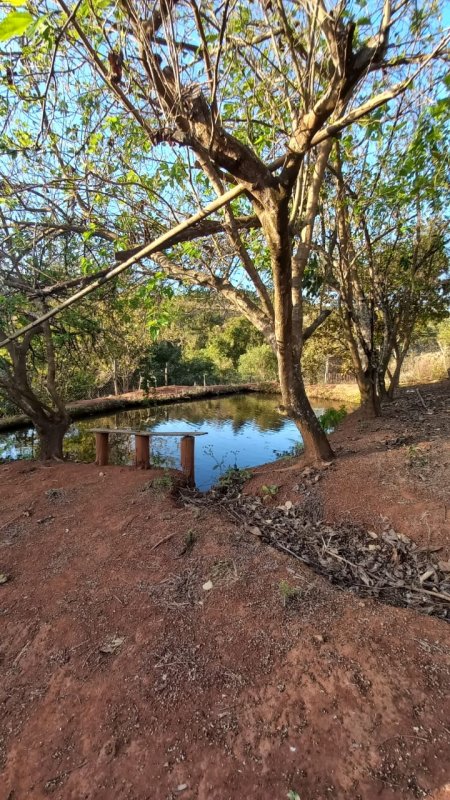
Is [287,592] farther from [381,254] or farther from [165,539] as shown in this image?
[381,254]

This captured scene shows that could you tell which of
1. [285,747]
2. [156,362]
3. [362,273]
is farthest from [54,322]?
[156,362]

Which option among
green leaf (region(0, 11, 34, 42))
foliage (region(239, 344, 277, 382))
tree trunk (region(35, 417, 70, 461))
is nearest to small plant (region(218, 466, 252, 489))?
tree trunk (region(35, 417, 70, 461))

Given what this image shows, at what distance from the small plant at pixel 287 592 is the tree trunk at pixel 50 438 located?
594 cm

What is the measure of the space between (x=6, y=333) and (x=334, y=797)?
643 cm

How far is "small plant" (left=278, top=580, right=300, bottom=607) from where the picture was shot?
246 centimetres

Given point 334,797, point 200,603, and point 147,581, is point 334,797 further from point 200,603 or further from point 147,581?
point 147,581

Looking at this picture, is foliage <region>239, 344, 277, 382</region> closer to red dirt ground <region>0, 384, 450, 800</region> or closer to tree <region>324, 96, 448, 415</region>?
tree <region>324, 96, 448, 415</region>

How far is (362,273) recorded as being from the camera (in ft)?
27.2

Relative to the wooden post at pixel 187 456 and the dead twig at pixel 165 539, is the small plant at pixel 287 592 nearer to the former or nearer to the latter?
the dead twig at pixel 165 539

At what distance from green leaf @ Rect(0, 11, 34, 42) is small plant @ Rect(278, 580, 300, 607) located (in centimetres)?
283

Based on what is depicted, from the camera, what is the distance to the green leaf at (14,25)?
1007 mm

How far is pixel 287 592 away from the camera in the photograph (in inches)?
98.4

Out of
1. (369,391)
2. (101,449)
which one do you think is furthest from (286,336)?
(369,391)

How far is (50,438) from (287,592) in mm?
6258
